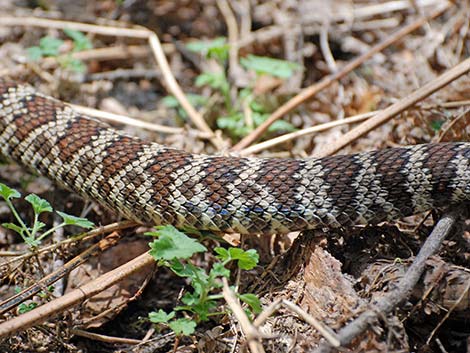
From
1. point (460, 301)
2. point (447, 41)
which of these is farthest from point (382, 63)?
point (460, 301)

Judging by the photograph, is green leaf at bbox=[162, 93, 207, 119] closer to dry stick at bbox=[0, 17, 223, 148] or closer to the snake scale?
dry stick at bbox=[0, 17, 223, 148]

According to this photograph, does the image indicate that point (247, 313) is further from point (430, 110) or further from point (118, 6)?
point (118, 6)

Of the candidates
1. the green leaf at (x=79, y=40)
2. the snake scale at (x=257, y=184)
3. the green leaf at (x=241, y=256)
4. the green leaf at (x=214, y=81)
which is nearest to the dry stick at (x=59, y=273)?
the snake scale at (x=257, y=184)

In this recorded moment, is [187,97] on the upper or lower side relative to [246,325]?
upper

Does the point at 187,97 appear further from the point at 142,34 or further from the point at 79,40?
the point at 79,40

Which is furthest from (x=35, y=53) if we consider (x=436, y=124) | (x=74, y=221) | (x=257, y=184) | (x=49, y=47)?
(x=436, y=124)

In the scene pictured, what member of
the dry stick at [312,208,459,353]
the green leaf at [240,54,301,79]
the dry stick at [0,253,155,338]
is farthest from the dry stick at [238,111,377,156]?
the dry stick at [312,208,459,353]

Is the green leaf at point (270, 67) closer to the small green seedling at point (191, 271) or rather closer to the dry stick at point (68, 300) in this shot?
the dry stick at point (68, 300)
